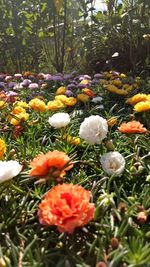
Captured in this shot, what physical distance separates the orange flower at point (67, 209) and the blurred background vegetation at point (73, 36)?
441 cm

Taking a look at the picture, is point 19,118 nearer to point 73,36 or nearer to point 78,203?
point 78,203

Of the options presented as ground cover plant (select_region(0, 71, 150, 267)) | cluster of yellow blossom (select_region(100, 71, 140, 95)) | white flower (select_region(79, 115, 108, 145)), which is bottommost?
cluster of yellow blossom (select_region(100, 71, 140, 95))

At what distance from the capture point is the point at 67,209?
0.98 meters

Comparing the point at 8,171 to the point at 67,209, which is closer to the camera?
the point at 67,209

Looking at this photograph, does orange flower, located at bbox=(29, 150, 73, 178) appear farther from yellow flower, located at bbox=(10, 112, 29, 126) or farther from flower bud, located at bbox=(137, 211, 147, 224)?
yellow flower, located at bbox=(10, 112, 29, 126)

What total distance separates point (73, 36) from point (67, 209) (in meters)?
6.18

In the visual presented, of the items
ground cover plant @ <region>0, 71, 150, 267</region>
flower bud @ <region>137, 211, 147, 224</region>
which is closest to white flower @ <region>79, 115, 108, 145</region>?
ground cover plant @ <region>0, 71, 150, 267</region>

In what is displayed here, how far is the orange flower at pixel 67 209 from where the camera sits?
0.99m

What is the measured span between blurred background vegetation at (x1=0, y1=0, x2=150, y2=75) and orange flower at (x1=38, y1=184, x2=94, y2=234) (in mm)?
4409

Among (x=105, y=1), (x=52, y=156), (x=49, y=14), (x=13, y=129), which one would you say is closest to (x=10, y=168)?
(x=52, y=156)

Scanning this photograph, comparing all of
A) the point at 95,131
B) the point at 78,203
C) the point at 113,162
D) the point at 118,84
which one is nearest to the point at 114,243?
the point at 78,203

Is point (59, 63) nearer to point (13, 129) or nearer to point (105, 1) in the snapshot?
point (105, 1)

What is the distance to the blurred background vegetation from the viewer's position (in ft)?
19.3

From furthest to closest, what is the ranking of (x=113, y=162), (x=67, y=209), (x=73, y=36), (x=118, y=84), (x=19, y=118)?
1. (x=73, y=36)
2. (x=118, y=84)
3. (x=19, y=118)
4. (x=113, y=162)
5. (x=67, y=209)
